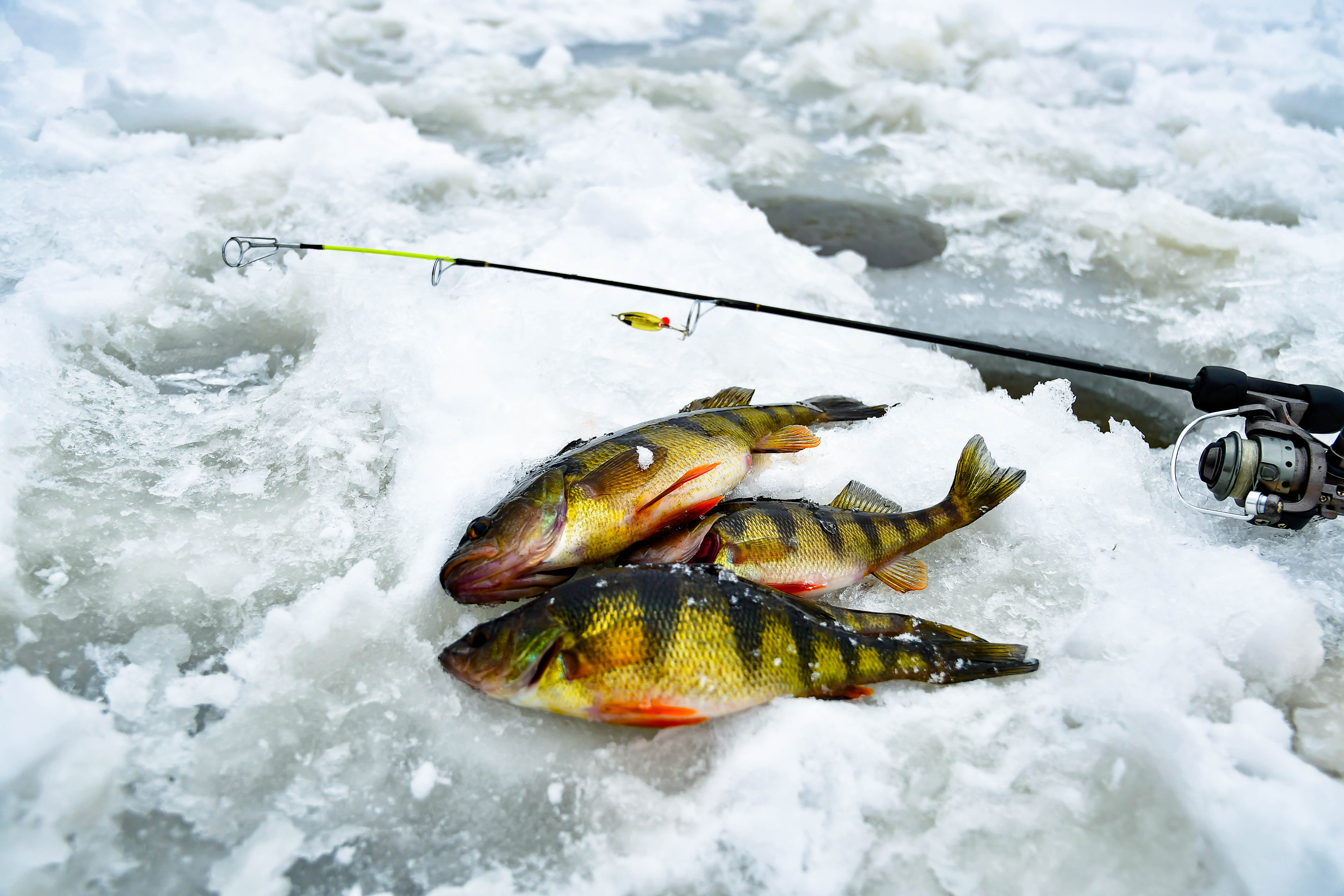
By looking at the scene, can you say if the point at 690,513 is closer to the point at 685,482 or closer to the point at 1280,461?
the point at 685,482

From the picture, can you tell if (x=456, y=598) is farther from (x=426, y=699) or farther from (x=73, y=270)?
(x=73, y=270)

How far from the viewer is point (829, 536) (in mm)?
2227

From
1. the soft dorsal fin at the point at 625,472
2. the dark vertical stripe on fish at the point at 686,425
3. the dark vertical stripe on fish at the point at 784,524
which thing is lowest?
the dark vertical stripe on fish at the point at 784,524

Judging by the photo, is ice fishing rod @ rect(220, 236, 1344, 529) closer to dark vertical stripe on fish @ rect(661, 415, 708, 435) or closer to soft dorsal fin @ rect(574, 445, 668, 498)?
dark vertical stripe on fish @ rect(661, 415, 708, 435)

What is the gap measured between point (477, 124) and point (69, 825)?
5883 mm

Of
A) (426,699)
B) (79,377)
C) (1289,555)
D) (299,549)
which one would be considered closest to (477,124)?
(79,377)

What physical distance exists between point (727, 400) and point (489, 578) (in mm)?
1156

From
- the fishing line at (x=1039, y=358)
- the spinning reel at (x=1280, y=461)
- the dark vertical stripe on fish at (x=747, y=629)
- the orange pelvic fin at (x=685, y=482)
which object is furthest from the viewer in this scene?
the fishing line at (x=1039, y=358)

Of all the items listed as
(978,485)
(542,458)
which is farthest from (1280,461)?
(542,458)

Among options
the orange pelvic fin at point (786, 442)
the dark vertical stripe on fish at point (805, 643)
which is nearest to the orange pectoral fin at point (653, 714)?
the dark vertical stripe on fish at point (805, 643)

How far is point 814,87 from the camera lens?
7.75 metres

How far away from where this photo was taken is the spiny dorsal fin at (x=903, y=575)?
2.28 m

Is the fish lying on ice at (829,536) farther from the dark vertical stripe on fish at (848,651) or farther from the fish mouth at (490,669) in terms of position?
the fish mouth at (490,669)

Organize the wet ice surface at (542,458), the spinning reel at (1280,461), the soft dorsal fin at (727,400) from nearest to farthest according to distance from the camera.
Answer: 1. the wet ice surface at (542,458)
2. the spinning reel at (1280,461)
3. the soft dorsal fin at (727,400)
